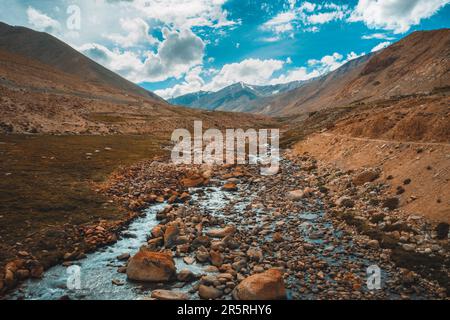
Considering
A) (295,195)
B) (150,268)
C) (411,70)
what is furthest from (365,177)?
(411,70)

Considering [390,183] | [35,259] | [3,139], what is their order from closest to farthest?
[35,259]
[390,183]
[3,139]

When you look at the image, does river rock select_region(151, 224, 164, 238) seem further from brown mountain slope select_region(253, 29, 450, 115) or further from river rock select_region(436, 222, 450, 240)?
brown mountain slope select_region(253, 29, 450, 115)

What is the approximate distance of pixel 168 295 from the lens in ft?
44.6

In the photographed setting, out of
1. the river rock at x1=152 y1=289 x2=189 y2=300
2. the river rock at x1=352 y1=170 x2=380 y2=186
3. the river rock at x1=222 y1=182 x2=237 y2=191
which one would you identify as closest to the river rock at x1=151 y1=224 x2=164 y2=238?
the river rock at x1=152 y1=289 x2=189 y2=300

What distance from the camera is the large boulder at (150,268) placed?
594 inches

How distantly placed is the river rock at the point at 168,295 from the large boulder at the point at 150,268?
1234 millimetres

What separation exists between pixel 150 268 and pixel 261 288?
5.81 m

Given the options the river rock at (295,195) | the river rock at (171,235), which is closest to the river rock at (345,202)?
the river rock at (295,195)

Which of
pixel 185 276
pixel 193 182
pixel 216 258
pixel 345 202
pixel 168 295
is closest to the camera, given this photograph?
pixel 168 295

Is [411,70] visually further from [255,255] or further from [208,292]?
[208,292]

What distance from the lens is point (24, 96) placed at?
283ft

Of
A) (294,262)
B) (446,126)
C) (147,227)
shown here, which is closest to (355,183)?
(446,126)

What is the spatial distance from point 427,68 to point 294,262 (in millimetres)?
149612
